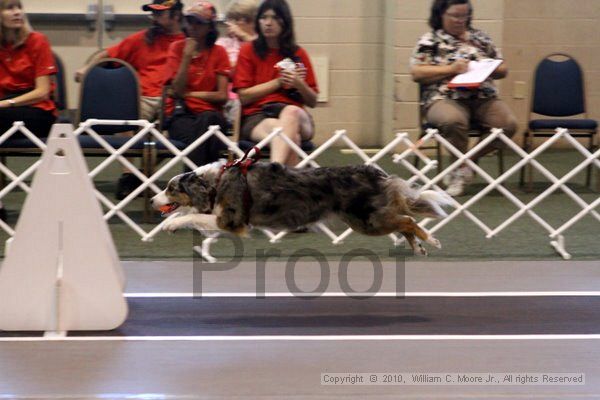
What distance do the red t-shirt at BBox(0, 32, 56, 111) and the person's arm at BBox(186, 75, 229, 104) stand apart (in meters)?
0.99

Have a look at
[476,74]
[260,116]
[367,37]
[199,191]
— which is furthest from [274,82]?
[367,37]

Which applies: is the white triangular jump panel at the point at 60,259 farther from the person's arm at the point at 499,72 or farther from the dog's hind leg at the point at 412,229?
the person's arm at the point at 499,72

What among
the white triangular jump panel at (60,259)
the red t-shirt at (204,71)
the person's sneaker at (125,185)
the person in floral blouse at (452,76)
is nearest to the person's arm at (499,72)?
the person in floral blouse at (452,76)

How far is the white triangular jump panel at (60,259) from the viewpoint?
437 centimetres

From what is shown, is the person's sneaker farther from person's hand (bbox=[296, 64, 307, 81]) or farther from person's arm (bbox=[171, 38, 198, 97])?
person's hand (bbox=[296, 64, 307, 81])

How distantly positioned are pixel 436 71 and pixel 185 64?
75.9 inches

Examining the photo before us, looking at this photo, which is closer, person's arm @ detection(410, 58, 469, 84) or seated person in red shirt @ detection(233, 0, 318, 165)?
seated person in red shirt @ detection(233, 0, 318, 165)

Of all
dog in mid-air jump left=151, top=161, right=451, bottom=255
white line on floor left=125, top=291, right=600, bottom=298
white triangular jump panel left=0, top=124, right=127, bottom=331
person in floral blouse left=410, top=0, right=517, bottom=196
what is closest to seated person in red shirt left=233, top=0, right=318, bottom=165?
person in floral blouse left=410, top=0, right=517, bottom=196

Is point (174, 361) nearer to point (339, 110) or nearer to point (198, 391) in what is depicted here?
point (198, 391)

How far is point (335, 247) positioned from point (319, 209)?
152 centimetres

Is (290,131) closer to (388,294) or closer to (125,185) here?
(125,185)

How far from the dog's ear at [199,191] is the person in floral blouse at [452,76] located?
10.0 feet

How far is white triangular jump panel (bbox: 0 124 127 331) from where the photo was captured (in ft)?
14.3

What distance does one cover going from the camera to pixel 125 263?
5.75 metres
